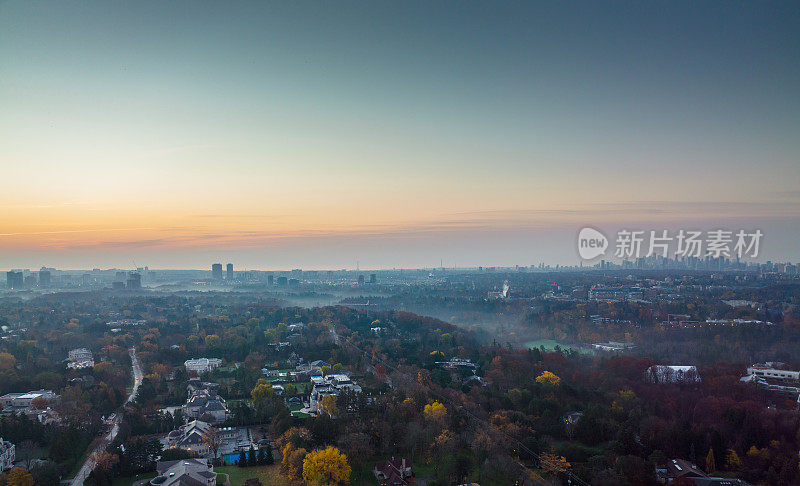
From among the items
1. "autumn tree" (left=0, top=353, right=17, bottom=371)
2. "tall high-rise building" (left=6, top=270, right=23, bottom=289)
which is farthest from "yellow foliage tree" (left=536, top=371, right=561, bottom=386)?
"tall high-rise building" (left=6, top=270, right=23, bottom=289)

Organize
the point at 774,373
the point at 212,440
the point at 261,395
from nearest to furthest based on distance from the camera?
the point at 212,440 → the point at 261,395 → the point at 774,373

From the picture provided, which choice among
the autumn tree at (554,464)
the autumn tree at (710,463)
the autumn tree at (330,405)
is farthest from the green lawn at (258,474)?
the autumn tree at (710,463)

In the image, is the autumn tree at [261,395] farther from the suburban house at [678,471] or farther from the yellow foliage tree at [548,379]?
the suburban house at [678,471]

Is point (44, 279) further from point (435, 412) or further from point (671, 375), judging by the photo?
point (671, 375)

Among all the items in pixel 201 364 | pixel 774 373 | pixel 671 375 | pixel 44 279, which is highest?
pixel 44 279

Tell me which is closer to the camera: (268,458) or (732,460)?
(732,460)

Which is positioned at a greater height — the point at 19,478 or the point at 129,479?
the point at 19,478

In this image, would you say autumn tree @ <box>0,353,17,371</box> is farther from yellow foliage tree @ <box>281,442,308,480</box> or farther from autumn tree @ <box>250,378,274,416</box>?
yellow foliage tree @ <box>281,442,308,480</box>

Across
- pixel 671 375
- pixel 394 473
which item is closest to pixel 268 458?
pixel 394 473
